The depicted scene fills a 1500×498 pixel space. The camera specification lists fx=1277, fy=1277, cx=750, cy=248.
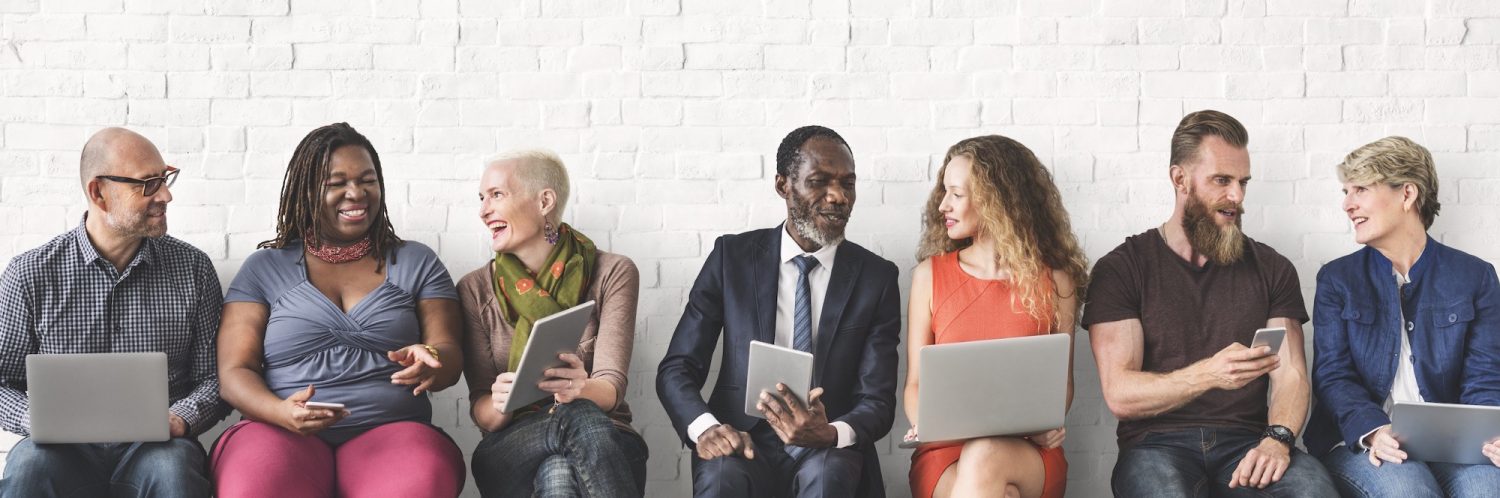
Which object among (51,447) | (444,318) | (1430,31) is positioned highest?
(1430,31)

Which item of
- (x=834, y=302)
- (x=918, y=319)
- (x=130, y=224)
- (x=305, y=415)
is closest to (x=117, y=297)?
(x=130, y=224)

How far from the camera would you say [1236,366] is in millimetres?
3211

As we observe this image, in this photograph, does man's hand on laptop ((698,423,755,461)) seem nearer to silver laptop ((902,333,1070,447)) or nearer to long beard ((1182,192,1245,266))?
silver laptop ((902,333,1070,447))

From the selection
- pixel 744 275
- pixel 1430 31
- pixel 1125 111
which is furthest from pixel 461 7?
pixel 1430 31

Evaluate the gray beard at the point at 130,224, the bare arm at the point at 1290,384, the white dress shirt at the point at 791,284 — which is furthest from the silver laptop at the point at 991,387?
the gray beard at the point at 130,224

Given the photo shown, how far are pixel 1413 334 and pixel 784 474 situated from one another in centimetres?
181

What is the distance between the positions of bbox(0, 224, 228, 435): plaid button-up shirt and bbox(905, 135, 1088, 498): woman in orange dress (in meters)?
1.88

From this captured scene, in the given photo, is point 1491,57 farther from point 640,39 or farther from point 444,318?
point 444,318

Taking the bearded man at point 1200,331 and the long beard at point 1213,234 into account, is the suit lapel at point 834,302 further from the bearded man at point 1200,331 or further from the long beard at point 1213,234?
the long beard at point 1213,234

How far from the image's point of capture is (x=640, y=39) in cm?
388

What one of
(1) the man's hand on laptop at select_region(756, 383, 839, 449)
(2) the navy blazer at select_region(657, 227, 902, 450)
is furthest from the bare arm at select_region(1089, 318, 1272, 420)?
(1) the man's hand on laptop at select_region(756, 383, 839, 449)

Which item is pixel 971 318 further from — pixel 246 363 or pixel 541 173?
pixel 246 363

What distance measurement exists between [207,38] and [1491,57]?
3959mm

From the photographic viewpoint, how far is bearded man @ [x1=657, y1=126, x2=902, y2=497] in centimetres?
330
